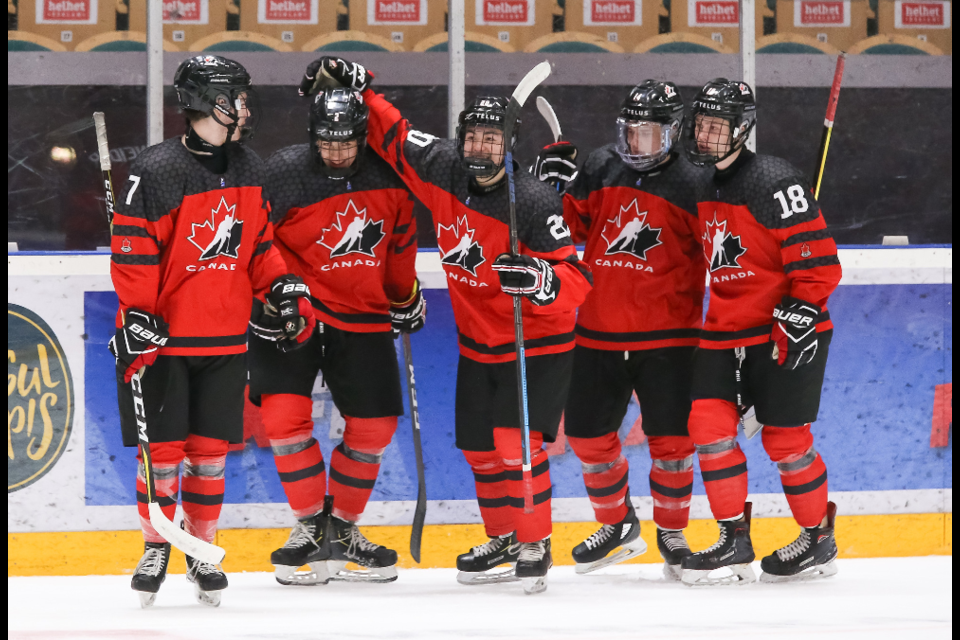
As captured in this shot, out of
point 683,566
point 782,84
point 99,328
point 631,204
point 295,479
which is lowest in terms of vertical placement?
point 683,566

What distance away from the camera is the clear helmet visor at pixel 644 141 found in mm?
3137

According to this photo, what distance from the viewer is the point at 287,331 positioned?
296 centimetres

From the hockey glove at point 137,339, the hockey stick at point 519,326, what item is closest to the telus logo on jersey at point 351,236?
the hockey stick at point 519,326

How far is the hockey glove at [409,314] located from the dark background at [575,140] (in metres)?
0.56

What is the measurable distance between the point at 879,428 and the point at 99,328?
2.58m

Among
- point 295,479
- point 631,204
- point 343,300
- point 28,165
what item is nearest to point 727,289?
point 631,204

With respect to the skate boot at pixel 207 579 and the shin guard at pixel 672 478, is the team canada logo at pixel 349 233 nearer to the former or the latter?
the skate boot at pixel 207 579

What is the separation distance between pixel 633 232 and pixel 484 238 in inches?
18.6

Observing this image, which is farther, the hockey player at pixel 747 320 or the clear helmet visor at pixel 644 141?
the clear helmet visor at pixel 644 141

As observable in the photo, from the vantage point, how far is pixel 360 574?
3244 mm

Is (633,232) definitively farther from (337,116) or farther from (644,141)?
(337,116)

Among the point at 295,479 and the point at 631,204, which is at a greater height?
the point at 631,204

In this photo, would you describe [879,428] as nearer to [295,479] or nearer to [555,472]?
[555,472]

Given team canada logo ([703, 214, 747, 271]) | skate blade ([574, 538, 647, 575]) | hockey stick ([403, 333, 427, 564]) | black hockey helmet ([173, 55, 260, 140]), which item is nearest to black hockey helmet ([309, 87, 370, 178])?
black hockey helmet ([173, 55, 260, 140])
